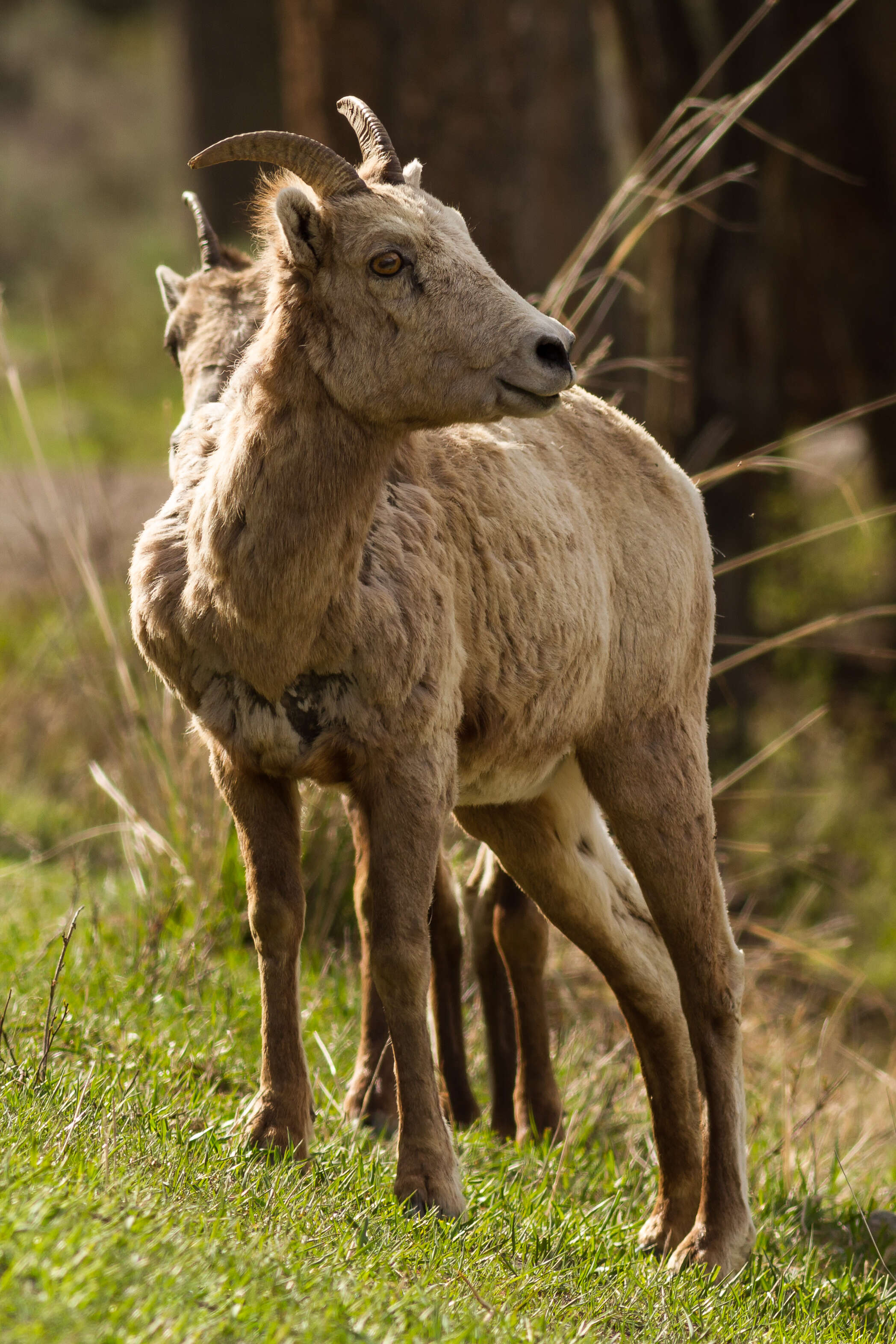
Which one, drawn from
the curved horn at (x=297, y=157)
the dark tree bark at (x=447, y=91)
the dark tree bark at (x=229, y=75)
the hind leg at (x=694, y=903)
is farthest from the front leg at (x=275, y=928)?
the dark tree bark at (x=229, y=75)

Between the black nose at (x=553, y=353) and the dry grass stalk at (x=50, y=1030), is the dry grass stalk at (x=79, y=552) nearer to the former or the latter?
the dry grass stalk at (x=50, y=1030)

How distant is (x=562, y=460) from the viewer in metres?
4.35

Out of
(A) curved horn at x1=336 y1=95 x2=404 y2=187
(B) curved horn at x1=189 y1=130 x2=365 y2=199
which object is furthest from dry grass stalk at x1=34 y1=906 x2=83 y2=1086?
(A) curved horn at x1=336 y1=95 x2=404 y2=187

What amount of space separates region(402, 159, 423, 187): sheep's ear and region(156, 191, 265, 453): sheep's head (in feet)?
2.13

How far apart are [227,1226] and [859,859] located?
298 inches

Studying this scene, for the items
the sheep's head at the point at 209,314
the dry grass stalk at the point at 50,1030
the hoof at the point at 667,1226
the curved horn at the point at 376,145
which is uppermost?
the curved horn at the point at 376,145

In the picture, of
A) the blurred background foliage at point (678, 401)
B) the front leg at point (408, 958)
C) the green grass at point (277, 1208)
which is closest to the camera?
the green grass at point (277, 1208)

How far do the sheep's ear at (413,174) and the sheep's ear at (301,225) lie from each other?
0.38 metres

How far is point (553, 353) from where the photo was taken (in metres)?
3.41

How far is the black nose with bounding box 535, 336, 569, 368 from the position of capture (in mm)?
3385

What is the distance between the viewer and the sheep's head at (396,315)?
340 centimetres

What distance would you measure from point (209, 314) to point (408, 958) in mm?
2209

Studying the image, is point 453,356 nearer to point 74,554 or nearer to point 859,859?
point 74,554

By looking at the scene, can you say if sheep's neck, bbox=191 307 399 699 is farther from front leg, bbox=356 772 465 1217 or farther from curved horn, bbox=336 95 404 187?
curved horn, bbox=336 95 404 187
